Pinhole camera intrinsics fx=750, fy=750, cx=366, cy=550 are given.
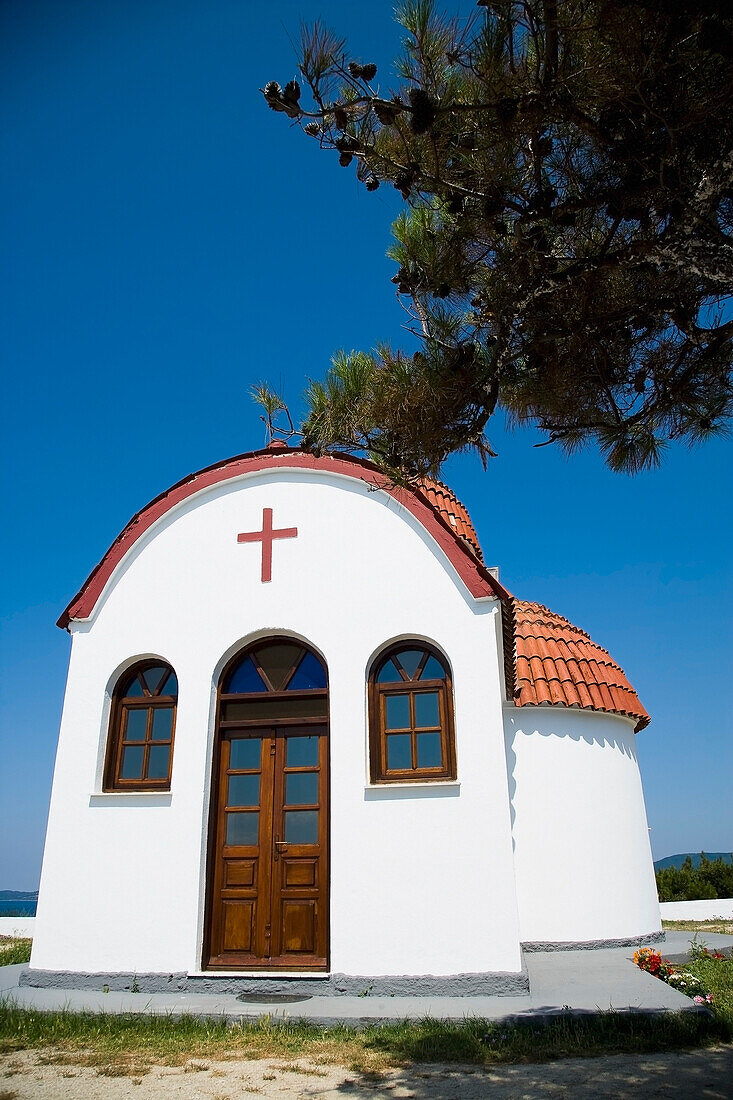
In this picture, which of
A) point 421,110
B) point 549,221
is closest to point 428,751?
point 549,221

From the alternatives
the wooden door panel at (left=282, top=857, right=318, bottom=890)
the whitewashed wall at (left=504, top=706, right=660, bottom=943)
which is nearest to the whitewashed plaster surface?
the whitewashed wall at (left=504, top=706, right=660, bottom=943)

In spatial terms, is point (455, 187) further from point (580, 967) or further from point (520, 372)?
point (580, 967)

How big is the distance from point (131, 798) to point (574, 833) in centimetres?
598

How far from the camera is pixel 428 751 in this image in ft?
25.9

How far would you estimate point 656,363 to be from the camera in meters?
5.50

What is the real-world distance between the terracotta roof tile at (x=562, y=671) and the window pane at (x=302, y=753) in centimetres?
272

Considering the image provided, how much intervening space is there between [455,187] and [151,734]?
6.69 meters

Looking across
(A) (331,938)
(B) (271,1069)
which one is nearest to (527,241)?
(B) (271,1069)

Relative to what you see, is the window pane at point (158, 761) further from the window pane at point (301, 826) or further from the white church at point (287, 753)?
the window pane at point (301, 826)

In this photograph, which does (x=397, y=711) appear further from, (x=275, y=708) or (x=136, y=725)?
(x=136, y=725)

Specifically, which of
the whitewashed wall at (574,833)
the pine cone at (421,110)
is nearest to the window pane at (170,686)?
the whitewashed wall at (574,833)

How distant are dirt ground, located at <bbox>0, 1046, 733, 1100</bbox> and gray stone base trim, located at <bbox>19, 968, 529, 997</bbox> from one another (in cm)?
161

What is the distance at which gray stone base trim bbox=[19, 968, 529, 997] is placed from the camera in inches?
271

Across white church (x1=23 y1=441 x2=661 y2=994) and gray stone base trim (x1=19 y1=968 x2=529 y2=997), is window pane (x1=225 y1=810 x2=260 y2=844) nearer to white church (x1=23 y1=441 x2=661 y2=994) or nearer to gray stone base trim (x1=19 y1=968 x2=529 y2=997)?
white church (x1=23 y1=441 x2=661 y2=994)
